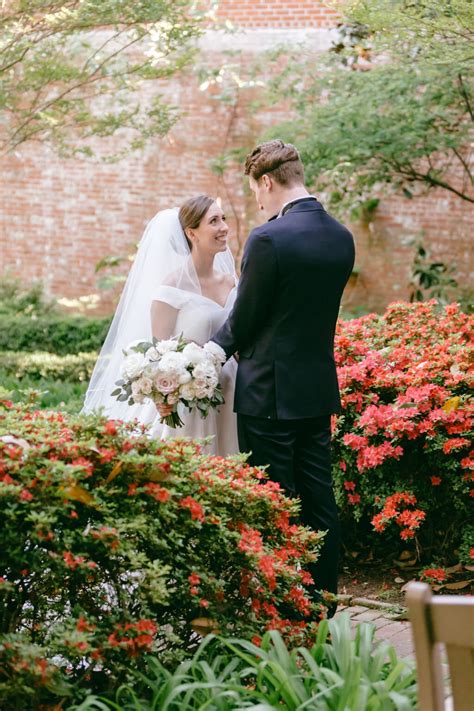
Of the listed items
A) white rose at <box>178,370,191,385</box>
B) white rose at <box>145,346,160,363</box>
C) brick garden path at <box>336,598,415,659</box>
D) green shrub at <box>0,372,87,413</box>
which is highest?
white rose at <box>145,346,160,363</box>

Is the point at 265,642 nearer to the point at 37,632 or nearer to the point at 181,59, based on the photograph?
the point at 37,632

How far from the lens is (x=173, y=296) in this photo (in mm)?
4699

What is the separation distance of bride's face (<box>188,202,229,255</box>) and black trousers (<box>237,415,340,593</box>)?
1011 millimetres

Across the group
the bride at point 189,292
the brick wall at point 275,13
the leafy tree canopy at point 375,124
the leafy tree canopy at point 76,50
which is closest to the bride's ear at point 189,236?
the bride at point 189,292

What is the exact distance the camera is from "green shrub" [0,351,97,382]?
10867 millimetres

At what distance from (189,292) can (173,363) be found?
0.75 m

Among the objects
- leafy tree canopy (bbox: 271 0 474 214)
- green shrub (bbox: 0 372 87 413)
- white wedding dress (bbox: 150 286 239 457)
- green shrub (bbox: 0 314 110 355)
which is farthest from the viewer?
green shrub (bbox: 0 314 110 355)

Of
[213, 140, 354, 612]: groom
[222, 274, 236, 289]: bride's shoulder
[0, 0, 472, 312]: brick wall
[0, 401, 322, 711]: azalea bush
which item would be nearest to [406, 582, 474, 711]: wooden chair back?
[0, 401, 322, 711]: azalea bush

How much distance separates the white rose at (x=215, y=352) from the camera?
4.17 metres

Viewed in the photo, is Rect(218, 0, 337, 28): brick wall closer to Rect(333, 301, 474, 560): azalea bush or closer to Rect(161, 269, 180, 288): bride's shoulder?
Rect(333, 301, 474, 560): azalea bush

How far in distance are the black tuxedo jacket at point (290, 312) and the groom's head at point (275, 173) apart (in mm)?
93

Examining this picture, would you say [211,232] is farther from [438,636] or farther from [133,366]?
[438,636]

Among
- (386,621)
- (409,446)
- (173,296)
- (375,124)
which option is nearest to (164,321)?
(173,296)

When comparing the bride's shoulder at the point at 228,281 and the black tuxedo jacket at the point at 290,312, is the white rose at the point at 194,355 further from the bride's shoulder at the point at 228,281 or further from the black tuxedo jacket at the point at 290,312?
the bride's shoulder at the point at 228,281
